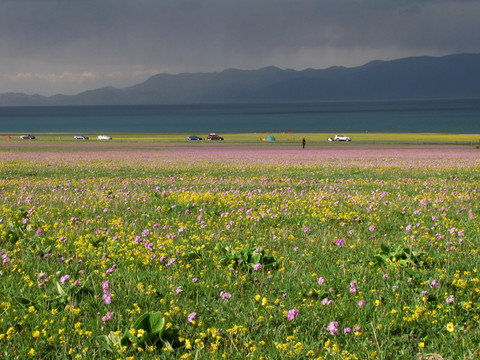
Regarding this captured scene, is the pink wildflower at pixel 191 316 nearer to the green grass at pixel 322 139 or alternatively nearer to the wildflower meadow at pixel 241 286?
the wildflower meadow at pixel 241 286

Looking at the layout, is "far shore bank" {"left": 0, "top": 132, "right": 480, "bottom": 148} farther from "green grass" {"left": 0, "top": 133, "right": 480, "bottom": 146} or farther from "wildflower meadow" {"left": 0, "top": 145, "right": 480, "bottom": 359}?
"wildflower meadow" {"left": 0, "top": 145, "right": 480, "bottom": 359}

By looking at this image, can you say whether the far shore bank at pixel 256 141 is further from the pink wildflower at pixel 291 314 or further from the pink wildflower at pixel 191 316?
the pink wildflower at pixel 291 314

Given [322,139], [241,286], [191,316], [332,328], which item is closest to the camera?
→ [332,328]

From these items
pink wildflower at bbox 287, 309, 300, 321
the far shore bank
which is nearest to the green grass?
the far shore bank

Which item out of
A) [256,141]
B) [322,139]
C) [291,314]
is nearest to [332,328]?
[291,314]

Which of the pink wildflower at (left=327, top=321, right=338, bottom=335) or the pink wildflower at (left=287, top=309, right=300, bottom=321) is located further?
the pink wildflower at (left=287, top=309, right=300, bottom=321)

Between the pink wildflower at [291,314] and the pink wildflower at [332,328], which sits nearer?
the pink wildflower at [332,328]

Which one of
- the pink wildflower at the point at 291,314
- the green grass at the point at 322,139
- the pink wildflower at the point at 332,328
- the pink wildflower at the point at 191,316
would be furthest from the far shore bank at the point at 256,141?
the pink wildflower at the point at 332,328

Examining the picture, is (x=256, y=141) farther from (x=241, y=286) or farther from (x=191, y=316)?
(x=191, y=316)

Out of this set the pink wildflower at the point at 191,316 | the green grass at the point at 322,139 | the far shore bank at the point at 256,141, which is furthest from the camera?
the green grass at the point at 322,139

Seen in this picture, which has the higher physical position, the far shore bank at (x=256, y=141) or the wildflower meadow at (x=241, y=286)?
the far shore bank at (x=256, y=141)

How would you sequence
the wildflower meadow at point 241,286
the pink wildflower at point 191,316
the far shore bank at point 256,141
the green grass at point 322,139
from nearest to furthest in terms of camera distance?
the wildflower meadow at point 241,286
the pink wildflower at point 191,316
the far shore bank at point 256,141
the green grass at point 322,139

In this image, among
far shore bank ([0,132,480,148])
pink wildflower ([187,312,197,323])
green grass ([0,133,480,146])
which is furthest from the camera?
green grass ([0,133,480,146])

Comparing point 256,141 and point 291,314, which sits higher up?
point 256,141
